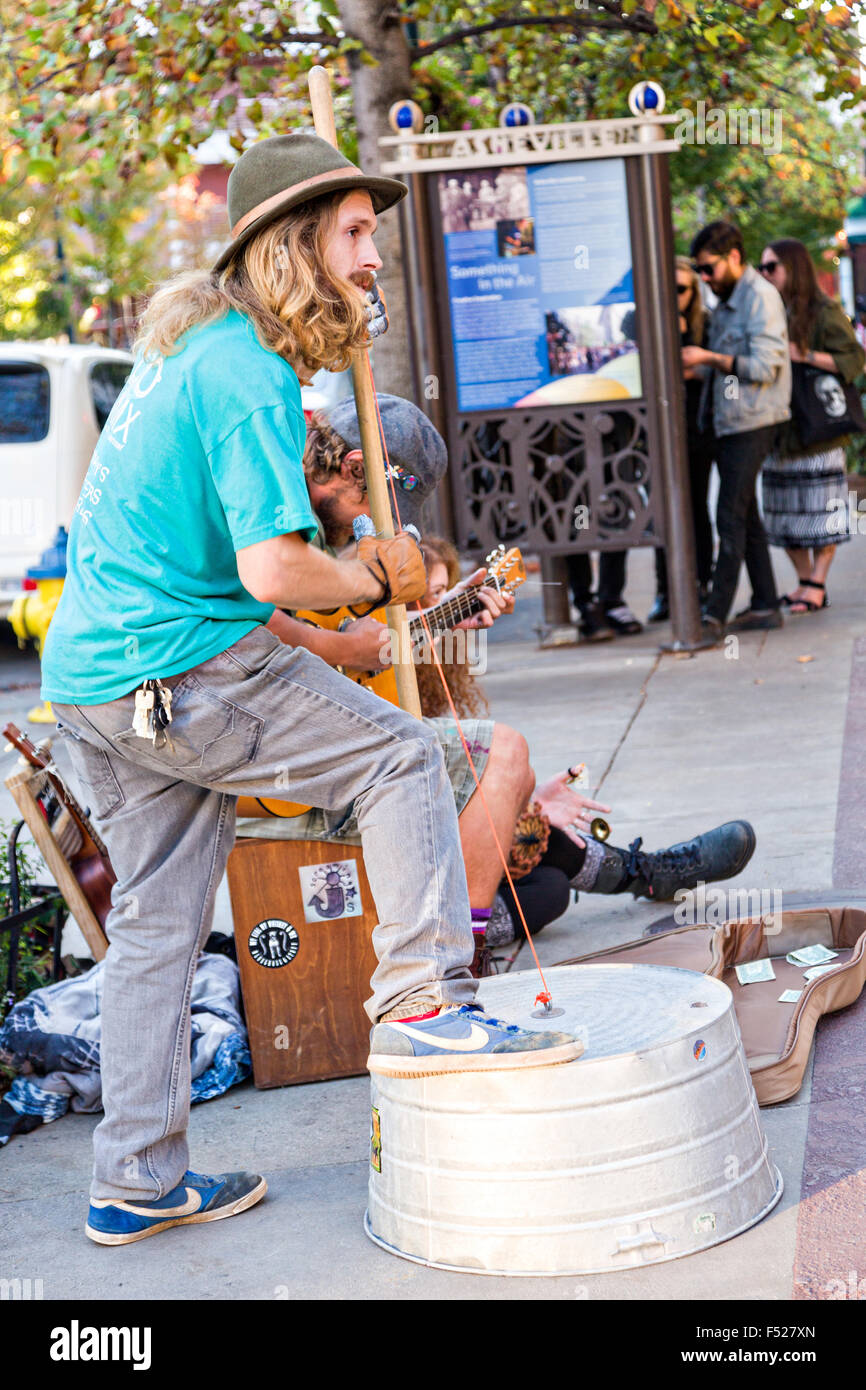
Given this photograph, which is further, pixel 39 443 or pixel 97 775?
pixel 39 443

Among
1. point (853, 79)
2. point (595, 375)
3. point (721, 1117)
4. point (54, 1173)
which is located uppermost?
point (853, 79)

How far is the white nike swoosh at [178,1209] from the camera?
286 cm

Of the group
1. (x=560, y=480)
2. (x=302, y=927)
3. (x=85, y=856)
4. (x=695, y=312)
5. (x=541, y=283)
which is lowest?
(x=302, y=927)

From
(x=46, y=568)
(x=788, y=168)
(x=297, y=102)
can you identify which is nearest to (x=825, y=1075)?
(x=46, y=568)

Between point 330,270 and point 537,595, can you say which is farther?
point 537,595

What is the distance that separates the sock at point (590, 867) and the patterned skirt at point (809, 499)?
438 centimetres

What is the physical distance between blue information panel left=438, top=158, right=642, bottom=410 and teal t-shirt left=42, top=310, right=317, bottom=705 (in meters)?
4.95

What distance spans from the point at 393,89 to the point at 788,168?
9.40 m

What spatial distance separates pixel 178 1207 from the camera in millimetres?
2895

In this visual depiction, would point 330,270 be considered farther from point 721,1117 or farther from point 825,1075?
point 825,1075

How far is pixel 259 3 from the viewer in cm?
869

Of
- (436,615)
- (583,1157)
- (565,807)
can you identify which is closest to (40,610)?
(565,807)

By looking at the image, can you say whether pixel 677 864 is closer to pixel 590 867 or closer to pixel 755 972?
pixel 590 867

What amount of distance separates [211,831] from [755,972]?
140 cm
